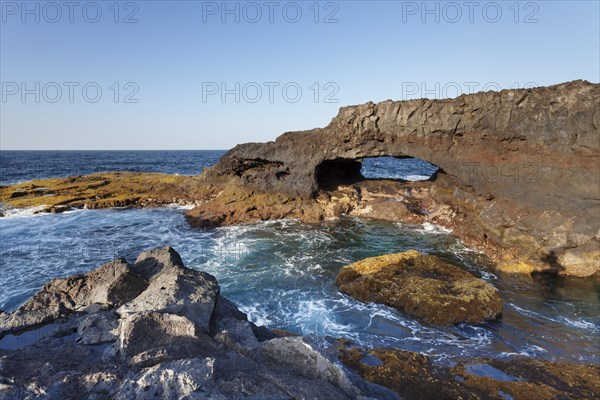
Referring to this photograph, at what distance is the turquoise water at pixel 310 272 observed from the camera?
36.0 feet

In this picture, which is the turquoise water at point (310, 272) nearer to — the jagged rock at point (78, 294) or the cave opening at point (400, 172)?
the jagged rock at point (78, 294)

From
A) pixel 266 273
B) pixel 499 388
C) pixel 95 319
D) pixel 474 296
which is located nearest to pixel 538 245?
pixel 474 296

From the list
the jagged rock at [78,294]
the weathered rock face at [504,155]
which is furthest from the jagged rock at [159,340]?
the weathered rock face at [504,155]

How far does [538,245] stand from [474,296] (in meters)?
7.65

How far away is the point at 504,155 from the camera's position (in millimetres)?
20328

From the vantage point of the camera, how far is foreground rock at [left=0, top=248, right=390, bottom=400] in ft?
14.8

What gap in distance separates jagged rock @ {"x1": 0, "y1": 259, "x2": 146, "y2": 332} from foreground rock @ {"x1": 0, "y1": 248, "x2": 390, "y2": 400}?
0.07ft

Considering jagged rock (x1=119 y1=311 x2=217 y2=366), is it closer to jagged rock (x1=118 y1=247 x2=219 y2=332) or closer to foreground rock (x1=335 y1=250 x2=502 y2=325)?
jagged rock (x1=118 y1=247 x2=219 y2=332)

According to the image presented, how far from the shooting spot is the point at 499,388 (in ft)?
26.8

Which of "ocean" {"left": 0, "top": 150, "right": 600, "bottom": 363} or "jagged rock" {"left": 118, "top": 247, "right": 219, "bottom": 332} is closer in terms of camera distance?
"jagged rock" {"left": 118, "top": 247, "right": 219, "bottom": 332}

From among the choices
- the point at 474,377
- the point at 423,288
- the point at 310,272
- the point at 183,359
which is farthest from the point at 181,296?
the point at 310,272

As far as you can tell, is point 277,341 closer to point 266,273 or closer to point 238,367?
point 238,367

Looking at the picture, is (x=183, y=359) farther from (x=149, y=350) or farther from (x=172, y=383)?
(x=149, y=350)

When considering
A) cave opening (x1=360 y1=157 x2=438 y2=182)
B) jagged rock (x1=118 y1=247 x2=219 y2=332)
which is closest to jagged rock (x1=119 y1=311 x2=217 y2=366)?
jagged rock (x1=118 y1=247 x2=219 y2=332)
